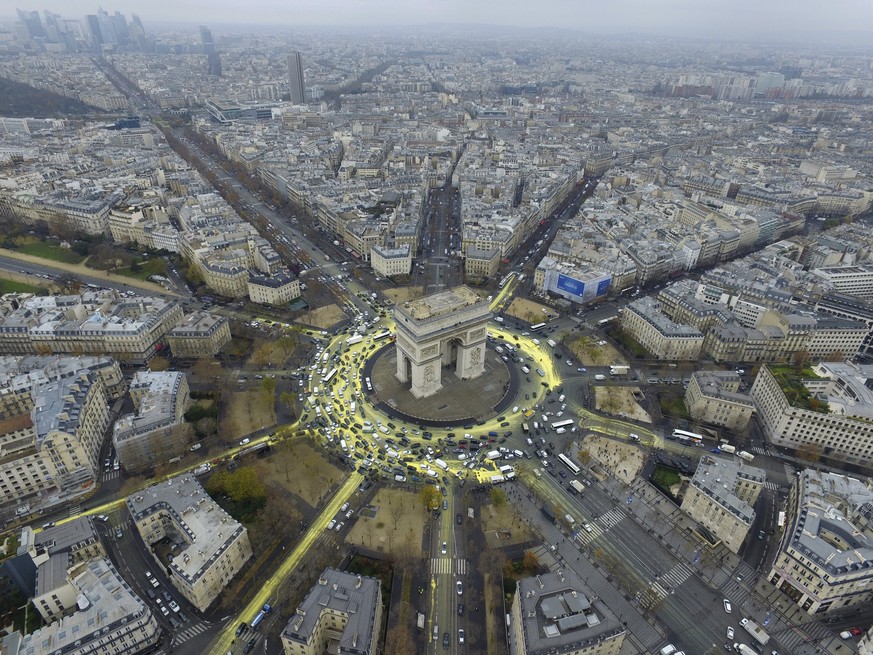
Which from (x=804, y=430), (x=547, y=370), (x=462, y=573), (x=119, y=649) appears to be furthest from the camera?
(x=547, y=370)

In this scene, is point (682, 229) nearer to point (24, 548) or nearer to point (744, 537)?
point (744, 537)

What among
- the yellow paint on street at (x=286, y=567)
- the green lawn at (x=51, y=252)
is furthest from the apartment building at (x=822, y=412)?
the green lawn at (x=51, y=252)

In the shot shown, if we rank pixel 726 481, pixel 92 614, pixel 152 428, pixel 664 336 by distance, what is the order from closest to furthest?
1. pixel 92 614
2. pixel 726 481
3. pixel 152 428
4. pixel 664 336

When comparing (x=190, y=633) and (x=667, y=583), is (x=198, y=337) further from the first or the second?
(x=667, y=583)

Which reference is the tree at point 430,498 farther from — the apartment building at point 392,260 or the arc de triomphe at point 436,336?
the apartment building at point 392,260

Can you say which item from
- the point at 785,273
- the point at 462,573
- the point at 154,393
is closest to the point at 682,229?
the point at 785,273

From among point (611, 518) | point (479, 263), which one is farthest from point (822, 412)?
point (479, 263)
